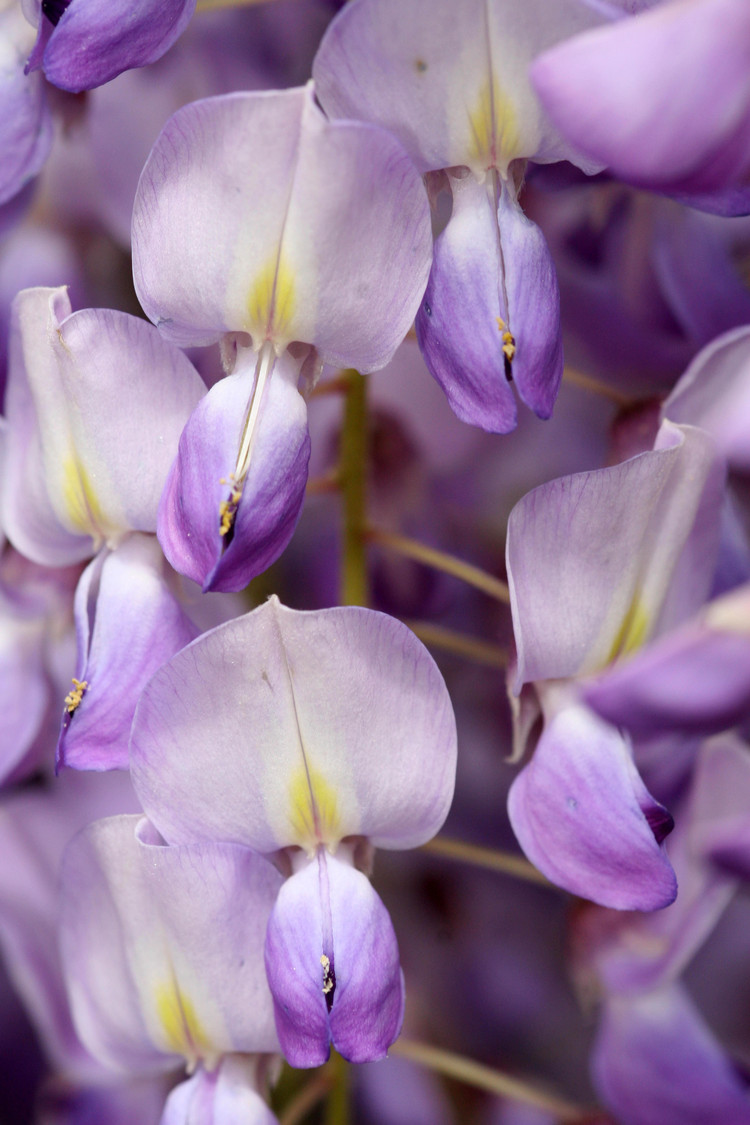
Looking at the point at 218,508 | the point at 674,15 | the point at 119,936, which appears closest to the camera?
the point at 674,15

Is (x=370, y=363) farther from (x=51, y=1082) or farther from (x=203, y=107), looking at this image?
(x=51, y=1082)

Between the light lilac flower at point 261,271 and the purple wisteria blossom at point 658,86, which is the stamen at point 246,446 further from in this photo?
the purple wisteria blossom at point 658,86

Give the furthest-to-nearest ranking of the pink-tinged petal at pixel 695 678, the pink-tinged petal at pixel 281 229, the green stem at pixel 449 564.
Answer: the green stem at pixel 449 564 → the pink-tinged petal at pixel 281 229 → the pink-tinged petal at pixel 695 678

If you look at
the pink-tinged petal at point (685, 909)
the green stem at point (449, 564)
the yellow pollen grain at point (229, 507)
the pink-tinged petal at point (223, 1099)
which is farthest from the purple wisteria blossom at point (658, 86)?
Result: the pink-tinged petal at point (223, 1099)

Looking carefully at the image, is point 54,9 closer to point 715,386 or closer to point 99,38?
point 99,38

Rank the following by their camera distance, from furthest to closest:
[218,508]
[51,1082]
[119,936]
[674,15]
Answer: [51,1082] < [119,936] < [218,508] < [674,15]

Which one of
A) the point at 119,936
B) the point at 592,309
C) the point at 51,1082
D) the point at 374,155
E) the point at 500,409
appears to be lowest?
the point at 51,1082

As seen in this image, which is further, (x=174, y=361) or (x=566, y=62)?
(x=174, y=361)

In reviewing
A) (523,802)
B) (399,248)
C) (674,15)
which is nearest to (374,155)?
(399,248)

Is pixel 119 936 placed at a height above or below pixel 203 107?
below
